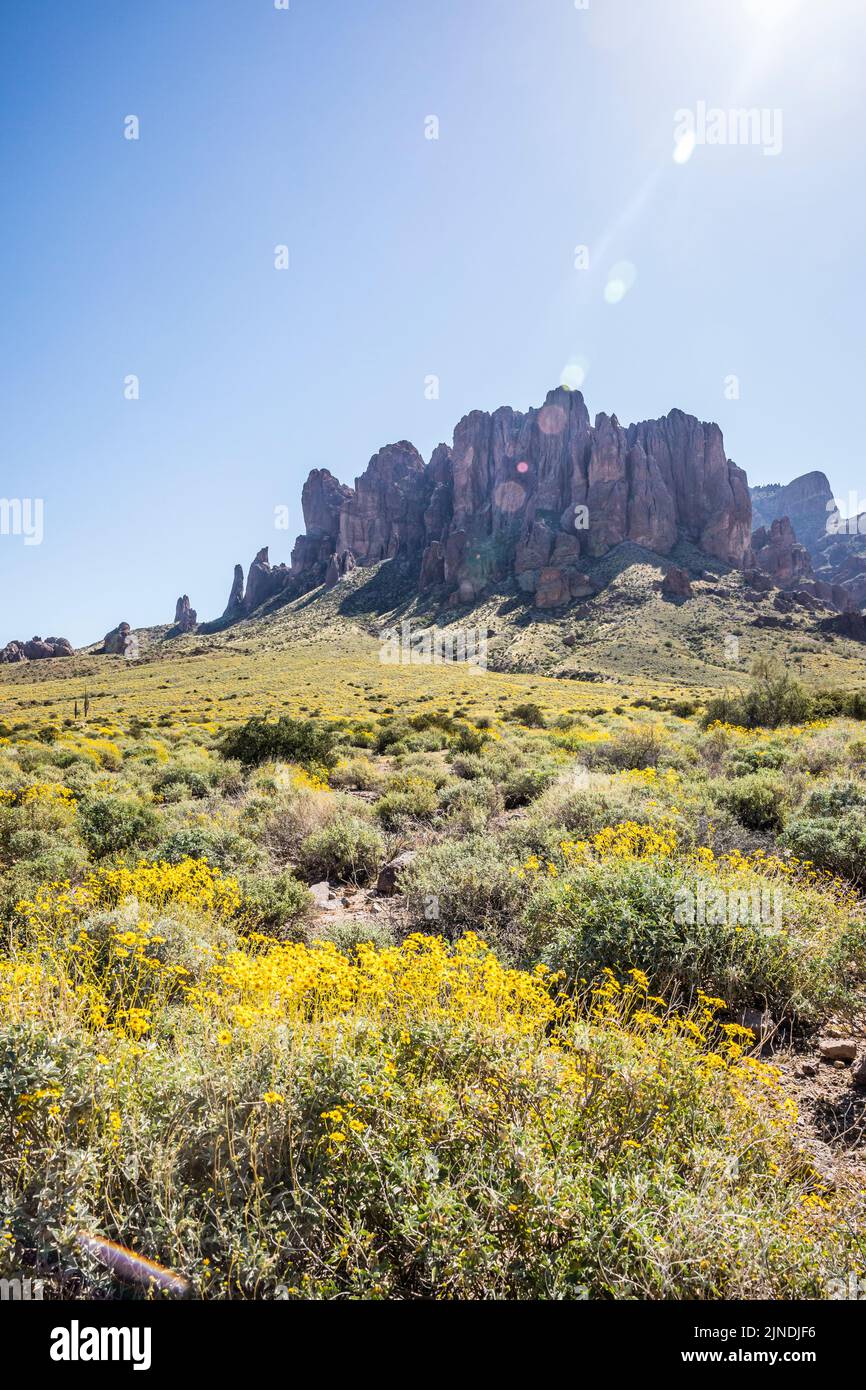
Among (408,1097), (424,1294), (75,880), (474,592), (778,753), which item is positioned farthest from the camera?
(474,592)

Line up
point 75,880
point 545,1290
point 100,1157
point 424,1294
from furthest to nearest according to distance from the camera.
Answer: point 75,880
point 100,1157
point 424,1294
point 545,1290

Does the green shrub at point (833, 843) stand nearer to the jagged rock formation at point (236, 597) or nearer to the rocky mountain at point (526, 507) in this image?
the rocky mountain at point (526, 507)

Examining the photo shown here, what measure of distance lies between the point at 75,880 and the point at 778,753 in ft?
41.4

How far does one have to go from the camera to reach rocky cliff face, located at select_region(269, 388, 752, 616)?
10325 cm

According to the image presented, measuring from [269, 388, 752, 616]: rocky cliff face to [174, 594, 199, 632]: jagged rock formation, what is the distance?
44.7 feet

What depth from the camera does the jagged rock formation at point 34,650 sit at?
100 meters

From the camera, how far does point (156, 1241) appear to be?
6.74ft

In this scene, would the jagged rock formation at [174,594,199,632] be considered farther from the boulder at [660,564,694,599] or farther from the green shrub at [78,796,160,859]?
the green shrub at [78,796,160,859]

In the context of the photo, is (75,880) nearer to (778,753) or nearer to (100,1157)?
(100,1157)

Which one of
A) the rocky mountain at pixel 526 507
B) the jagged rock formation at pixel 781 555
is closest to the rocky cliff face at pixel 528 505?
the rocky mountain at pixel 526 507

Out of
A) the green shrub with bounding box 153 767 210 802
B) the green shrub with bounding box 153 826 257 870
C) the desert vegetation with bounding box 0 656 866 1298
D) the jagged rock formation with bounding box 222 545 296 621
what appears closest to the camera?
the desert vegetation with bounding box 0 656 866 1298

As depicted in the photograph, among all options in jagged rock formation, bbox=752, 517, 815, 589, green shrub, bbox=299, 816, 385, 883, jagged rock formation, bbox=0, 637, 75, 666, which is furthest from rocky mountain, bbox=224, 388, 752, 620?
green shrub, bbox=299, 816, 385, 883
